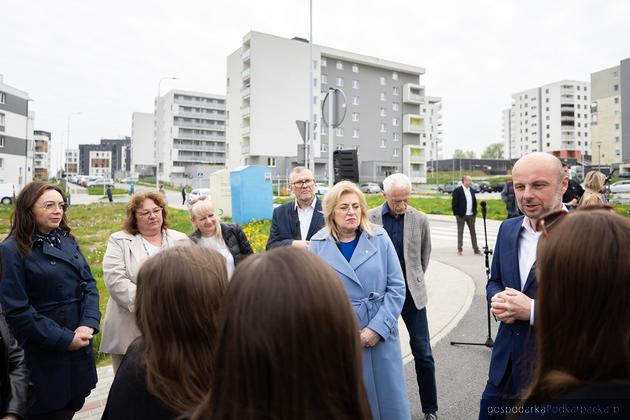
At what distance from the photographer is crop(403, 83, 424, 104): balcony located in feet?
246

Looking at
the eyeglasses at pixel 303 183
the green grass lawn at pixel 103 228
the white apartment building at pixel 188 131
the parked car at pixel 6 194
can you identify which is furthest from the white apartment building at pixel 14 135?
the eyeglasses at pixel 303 183

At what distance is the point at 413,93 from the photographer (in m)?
76.9

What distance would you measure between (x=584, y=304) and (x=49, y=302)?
338cm

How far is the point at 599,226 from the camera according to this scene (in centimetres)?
140

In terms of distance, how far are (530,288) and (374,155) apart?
2810 inches

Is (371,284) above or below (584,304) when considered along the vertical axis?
below

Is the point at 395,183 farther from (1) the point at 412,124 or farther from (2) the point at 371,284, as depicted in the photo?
(1) the point at 412,124

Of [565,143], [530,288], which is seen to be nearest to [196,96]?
[565,143]

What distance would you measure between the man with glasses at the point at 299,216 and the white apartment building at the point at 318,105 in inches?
2040

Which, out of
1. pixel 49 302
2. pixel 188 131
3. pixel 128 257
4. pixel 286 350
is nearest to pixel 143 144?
pixel 188 131

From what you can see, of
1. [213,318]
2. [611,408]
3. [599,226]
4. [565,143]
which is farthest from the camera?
[565,143]

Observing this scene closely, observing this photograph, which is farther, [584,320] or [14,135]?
[14,135]

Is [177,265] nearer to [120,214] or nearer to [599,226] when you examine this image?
[599,226]

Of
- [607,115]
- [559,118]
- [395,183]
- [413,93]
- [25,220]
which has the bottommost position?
[25,220]
